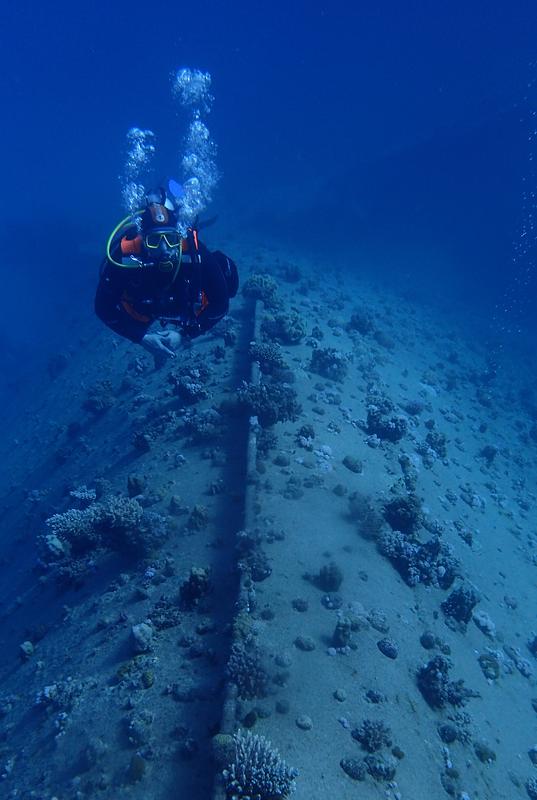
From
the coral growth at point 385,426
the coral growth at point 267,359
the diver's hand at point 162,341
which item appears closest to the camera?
the diver's hand at point 162,341

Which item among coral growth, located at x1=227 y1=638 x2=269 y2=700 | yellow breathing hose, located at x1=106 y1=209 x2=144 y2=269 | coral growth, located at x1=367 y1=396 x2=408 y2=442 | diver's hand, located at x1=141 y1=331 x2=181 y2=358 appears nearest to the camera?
yellow breathing hose, located at x1=106 y1=209 x2=144 y2=269

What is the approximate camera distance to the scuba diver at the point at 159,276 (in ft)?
19.4

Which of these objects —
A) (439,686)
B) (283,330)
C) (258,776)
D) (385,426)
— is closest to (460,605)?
(439,686)

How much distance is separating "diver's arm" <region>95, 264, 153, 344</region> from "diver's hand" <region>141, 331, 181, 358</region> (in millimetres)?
2224

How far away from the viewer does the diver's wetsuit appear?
6074 millimetres

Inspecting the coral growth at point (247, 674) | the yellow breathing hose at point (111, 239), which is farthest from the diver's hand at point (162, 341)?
the coral growth at point (247, 674)

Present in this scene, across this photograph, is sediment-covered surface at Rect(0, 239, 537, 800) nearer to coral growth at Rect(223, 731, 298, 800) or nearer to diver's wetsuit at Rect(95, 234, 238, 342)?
coral growth at Rect(223, 731, 298, 800)

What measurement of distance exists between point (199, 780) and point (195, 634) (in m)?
1.99

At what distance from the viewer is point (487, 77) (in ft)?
194

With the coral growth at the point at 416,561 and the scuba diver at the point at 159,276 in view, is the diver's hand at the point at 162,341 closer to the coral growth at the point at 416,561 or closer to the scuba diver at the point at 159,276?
the scuba diver at the point at 159,276

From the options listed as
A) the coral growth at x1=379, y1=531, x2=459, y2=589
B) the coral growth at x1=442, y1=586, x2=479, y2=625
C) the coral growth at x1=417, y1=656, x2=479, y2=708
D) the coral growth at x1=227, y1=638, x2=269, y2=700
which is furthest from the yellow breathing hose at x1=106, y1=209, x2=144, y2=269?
the coral growth at x1=442, y1=586, x2=479, y2=625

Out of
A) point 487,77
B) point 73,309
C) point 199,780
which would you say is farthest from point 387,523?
point 487,77

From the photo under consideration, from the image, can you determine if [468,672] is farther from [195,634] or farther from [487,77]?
[487,77]

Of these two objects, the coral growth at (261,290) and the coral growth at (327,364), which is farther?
the coral growth at (261,290)
